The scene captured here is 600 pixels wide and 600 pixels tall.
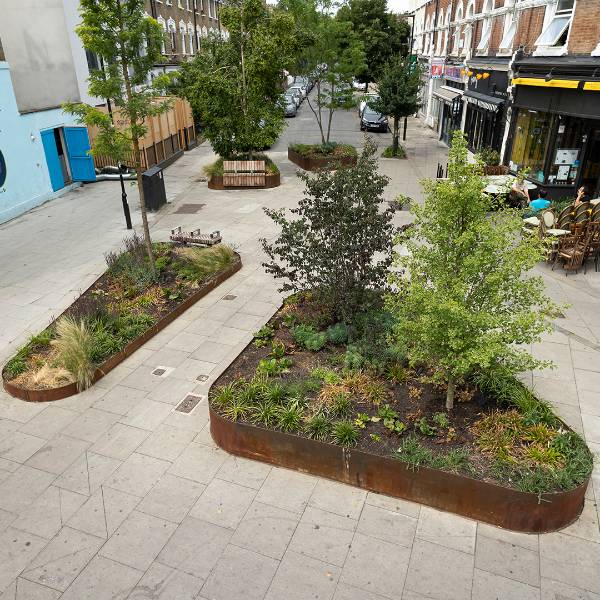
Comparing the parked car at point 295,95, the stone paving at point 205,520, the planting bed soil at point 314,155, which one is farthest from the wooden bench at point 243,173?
the parked car at point 295,95

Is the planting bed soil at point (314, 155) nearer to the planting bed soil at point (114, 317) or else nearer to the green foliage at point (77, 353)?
the planting bed soil at point (114, 317)

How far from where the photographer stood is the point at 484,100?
19.2 meters

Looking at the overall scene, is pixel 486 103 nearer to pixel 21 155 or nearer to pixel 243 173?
pixel 243 173

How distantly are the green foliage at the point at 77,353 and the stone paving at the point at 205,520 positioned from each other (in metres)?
0.25

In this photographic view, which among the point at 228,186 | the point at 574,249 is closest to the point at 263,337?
the point at 574,249

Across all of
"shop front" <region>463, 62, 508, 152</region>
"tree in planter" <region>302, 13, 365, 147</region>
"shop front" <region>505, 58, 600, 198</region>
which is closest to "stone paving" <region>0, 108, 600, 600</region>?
"shop front" <region>505, 58, 600, 198</region>

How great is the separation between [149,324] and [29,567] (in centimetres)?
452

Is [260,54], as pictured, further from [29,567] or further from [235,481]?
[29,567]

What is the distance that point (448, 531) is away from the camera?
5.16 meters

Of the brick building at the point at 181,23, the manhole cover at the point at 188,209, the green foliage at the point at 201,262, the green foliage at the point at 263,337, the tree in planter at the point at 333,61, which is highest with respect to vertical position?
the brick building at the point at 181,23

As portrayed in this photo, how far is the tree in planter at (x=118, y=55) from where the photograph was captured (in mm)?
8914

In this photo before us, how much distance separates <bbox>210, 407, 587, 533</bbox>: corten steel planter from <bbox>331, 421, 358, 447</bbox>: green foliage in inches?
4.3

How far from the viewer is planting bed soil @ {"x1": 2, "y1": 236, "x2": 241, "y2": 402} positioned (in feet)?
24.2

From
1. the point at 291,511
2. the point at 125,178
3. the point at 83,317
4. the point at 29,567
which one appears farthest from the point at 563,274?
the point at 125,178
